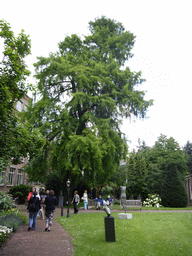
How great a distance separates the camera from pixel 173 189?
25547 millimetres

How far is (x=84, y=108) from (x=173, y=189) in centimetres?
1355

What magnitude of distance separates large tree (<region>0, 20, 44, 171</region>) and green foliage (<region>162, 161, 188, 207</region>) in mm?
19600

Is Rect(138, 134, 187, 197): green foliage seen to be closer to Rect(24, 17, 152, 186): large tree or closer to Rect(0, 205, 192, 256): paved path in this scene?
Rect(24, 17, 152, 186): large tree

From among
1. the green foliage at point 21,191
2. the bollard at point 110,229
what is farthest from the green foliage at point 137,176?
the bollard at point 110,229

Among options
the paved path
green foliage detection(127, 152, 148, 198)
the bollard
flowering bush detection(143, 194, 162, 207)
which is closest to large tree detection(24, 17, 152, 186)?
flowering bush detection(143, 194, 162, 207)

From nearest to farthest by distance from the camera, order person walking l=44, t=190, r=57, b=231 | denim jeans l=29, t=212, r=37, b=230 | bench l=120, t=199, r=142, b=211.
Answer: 1. person walking l=44, t=190, r=57, b=231
2. denim jeans l=29, t=212, r=37, b=230
3. bench l=120, t=199, r=142, b=211

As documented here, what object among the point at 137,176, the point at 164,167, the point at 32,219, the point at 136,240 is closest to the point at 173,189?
the point at 164,167

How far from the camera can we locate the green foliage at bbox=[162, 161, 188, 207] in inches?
994

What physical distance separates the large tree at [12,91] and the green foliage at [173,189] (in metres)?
19.6

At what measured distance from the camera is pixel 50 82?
21.4 metres

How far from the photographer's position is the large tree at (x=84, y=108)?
18.9 metres

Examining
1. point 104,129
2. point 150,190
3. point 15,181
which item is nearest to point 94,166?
point 104,129

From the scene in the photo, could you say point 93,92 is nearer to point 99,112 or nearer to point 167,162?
point 99,112

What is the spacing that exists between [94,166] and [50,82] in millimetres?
8744
